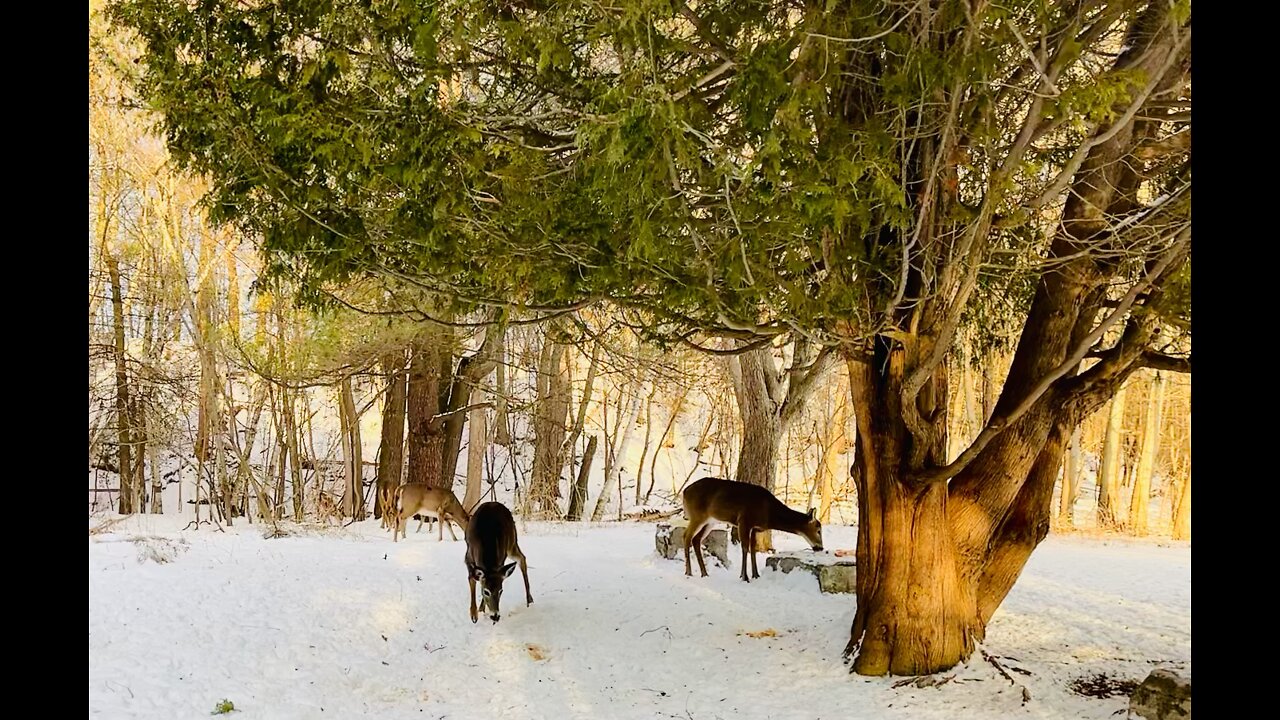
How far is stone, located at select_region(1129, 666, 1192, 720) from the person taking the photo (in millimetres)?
4789

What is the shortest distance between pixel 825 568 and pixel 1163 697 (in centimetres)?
449

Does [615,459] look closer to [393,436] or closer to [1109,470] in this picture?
[393,436]

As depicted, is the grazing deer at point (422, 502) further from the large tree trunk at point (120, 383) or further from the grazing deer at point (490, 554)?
the large tree trunk at point (120, 383)

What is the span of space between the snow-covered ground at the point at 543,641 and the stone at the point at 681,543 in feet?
1.18

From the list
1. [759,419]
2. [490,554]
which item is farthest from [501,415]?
[490,554]

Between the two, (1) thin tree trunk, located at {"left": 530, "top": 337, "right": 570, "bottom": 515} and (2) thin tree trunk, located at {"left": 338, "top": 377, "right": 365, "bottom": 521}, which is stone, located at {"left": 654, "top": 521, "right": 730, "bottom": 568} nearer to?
(1) thin tree trunk, located at {"left": 530, "top": 337, "right": 570, "bottom": 515}

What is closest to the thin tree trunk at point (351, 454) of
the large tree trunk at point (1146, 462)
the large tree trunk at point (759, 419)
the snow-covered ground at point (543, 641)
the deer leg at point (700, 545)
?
the snow-covered ground at point (543, 641)

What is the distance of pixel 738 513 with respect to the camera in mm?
10086

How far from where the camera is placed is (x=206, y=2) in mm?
5070

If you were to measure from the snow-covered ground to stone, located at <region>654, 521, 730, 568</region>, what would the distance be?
359mm

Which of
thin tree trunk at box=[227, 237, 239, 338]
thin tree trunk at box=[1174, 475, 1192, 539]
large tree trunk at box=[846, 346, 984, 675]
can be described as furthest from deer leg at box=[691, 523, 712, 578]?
thin tree trunk at box=[227, 237, 239, 338]
